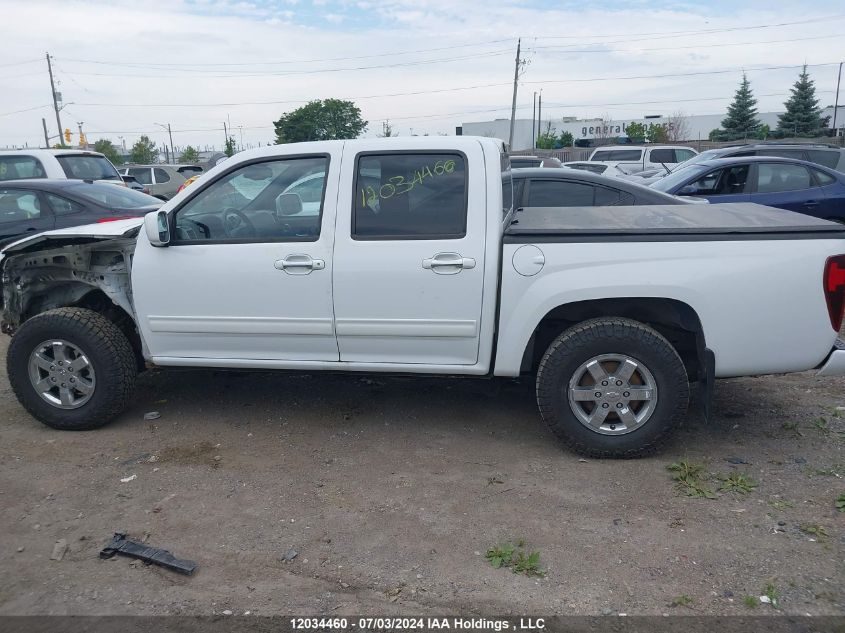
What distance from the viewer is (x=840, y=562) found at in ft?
10.7

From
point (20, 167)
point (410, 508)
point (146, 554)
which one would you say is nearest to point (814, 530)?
point (410, 508)

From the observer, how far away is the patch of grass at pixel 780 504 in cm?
375

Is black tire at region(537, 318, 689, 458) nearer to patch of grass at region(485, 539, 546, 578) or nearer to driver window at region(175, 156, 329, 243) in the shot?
patch of grass at region(485, 539, 546, 578)

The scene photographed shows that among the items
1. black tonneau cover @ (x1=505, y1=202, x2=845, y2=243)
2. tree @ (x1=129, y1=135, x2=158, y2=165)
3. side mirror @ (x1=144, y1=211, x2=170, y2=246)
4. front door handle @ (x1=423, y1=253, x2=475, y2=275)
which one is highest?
black tonneau cover @ (x1=505, y1=202, x2=845, y2=243)

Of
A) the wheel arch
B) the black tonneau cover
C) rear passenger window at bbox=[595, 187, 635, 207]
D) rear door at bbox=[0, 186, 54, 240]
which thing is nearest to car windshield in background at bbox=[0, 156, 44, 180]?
rear door at bbox=[0, 186, 54, 240]

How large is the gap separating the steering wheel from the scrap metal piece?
197cm

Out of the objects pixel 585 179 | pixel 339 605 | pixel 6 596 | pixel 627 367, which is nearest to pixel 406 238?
pixel 627 367

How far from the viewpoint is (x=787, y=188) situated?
10.1 meters

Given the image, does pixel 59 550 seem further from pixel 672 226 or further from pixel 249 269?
pixel 672 226

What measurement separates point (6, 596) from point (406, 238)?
269cm

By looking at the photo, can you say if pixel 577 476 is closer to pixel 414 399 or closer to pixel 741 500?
pixel 741 500

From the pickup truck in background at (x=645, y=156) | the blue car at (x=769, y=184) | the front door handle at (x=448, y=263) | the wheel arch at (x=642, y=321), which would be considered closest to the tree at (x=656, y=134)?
the pickup truck in background at (x=645, y=156)

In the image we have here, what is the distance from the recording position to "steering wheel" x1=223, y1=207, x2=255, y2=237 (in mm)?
4605

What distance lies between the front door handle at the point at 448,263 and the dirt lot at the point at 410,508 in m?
1.17
